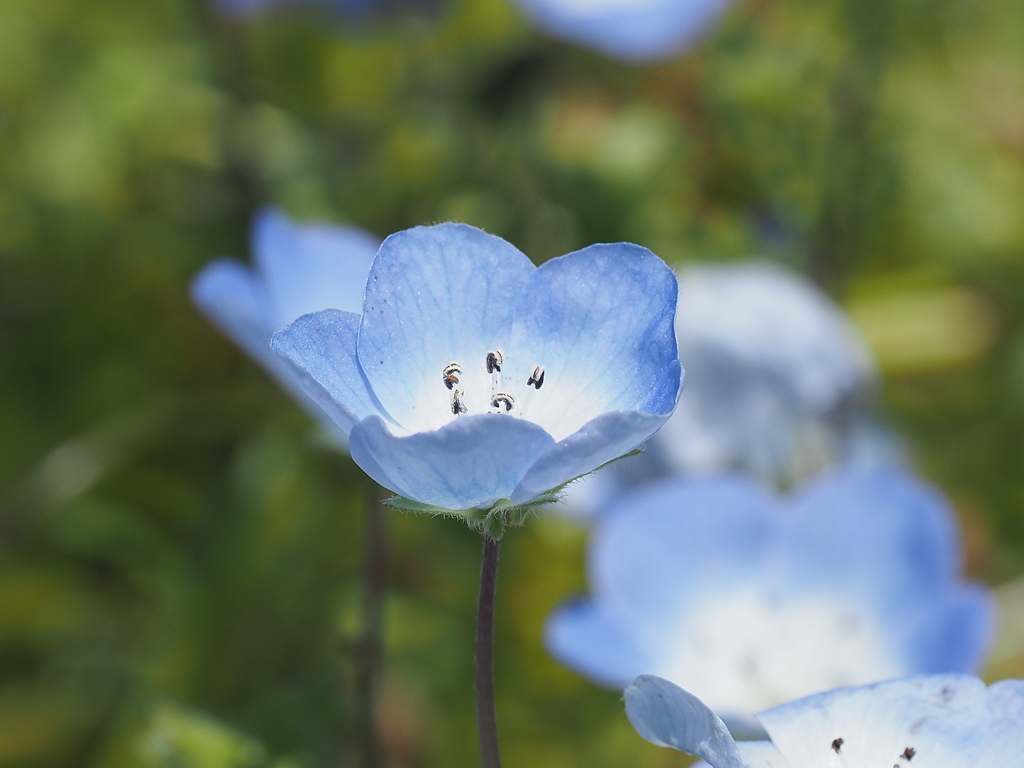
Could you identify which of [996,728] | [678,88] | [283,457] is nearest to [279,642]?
[283,457]

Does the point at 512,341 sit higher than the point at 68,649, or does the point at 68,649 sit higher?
the point at 68,649

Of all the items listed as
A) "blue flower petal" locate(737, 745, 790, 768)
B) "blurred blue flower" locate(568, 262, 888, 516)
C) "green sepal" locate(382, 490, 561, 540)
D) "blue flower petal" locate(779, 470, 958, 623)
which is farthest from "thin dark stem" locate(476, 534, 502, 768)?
"blurred blue flower" locate(568, 262, 888, 516)

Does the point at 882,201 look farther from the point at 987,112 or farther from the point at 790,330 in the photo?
the point at 987,112

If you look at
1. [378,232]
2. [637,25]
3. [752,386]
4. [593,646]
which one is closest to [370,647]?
A: [593,646]

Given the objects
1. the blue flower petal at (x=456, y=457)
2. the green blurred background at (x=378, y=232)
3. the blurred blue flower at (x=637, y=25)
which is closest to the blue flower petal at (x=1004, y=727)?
the blue flower petal at (x=456, y=457)

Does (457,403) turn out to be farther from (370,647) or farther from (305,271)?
(370,647)

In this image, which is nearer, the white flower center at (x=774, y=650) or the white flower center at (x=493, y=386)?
the white flower center at (x=493, y=386)

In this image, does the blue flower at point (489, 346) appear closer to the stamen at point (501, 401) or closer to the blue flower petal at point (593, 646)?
the stamen at point (501, 401)
